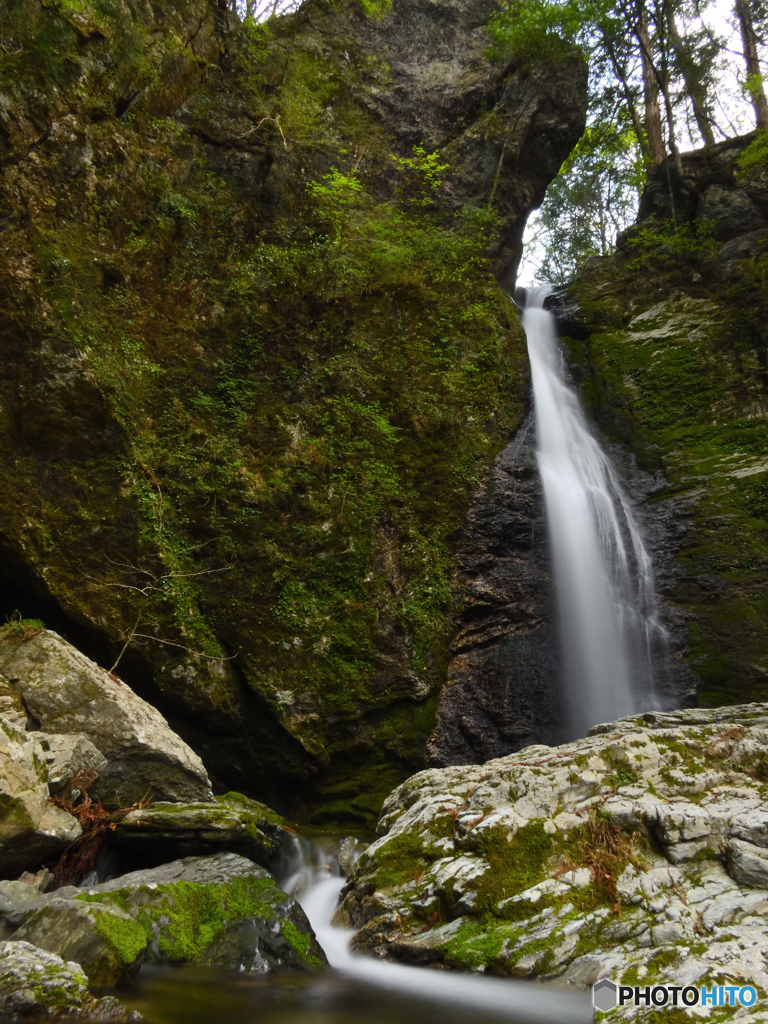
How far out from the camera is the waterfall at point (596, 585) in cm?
834

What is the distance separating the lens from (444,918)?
4043 mm

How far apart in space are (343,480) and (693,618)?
17.8ft

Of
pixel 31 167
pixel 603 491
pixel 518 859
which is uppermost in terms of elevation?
pixel 31 167

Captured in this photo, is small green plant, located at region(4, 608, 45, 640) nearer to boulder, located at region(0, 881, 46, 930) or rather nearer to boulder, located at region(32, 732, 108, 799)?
boulder, located at region(32, 732, 108, 799)

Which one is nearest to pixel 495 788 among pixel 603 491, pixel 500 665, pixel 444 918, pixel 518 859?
pixel 518 859

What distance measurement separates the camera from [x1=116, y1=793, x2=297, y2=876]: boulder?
16.4ft

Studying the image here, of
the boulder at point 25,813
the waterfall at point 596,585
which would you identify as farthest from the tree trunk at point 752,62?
the boulder at point 25,813

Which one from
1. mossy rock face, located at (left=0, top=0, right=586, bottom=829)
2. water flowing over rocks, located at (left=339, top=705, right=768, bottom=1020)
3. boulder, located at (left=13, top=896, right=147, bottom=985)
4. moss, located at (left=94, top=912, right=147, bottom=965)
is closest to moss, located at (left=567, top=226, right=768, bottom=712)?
mossy rock face, located at (left=0, top=0, right=586, bottom=829)

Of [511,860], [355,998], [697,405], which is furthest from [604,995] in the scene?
[697,405]

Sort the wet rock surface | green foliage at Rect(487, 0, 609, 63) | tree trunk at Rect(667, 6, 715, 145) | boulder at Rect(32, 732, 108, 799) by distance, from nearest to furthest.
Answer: boulder at Rect(32, 732, 108, 799), the wet rock surface, green foliage at Rect(487, 0, 609, 63), tree trunk at Rect(667, 6, 715, 145)

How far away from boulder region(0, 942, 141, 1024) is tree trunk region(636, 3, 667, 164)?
18176 millimetres

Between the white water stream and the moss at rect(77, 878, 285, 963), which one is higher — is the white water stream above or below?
Answer: below

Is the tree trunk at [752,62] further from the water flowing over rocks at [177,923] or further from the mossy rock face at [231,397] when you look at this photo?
the water flowing over rocks at [177,923]

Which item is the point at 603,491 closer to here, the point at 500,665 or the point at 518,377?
the point at 518,377
